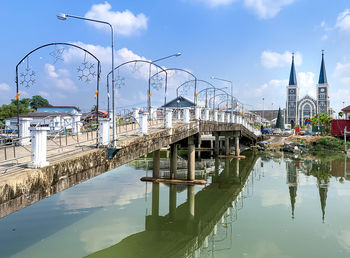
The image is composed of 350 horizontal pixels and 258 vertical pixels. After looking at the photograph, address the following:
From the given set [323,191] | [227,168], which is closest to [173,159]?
[227,168]

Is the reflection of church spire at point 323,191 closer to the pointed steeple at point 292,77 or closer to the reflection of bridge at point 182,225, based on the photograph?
the reflection of bridge at point 182,225

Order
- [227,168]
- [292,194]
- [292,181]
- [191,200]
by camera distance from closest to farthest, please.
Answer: [191,200]
[292,194]
[292,181]
[227,168]

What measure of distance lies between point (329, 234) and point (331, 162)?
24.2 m

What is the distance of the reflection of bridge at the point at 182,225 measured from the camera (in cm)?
1118

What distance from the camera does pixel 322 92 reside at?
4879 inches

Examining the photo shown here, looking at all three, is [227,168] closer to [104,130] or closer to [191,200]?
[191,200]

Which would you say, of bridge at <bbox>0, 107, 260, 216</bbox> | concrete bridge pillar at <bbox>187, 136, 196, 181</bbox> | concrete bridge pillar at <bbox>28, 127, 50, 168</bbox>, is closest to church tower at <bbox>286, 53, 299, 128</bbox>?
concrete bridge pillar at <bbox>187, 136, 196, 181</bbox>

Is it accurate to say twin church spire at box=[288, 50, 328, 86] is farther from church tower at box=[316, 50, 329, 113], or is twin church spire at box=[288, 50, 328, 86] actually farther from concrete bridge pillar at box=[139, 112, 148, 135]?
concrete bridge pillar at box=[139, 112, 148, 135]

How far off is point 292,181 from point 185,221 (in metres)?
12.4

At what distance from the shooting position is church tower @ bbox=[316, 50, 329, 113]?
4819 inches

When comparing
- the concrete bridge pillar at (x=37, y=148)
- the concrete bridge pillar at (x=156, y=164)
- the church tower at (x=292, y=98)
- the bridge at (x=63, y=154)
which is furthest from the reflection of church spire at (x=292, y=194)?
the church tower at (x=292, y=98)

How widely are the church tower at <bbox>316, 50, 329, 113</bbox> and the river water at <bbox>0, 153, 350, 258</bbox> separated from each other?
4412 inches

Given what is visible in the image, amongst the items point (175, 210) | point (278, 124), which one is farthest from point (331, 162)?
point (278, 124)

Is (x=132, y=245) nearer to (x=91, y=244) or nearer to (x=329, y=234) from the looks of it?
(x=91, y=244)
